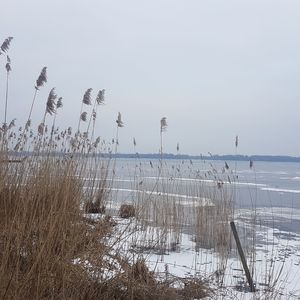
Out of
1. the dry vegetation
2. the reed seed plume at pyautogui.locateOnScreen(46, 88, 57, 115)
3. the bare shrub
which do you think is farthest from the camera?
the bare shrub

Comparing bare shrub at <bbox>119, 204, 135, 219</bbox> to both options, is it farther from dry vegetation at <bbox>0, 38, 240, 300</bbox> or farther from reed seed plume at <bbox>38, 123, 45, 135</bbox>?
reed seed plume at <bbox>38, 123, 45, 135</bbox>

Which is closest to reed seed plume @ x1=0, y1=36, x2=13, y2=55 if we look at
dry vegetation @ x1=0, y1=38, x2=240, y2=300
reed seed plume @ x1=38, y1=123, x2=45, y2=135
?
dry vegetation @ x1=0, y1=38, x2=240, y2=300

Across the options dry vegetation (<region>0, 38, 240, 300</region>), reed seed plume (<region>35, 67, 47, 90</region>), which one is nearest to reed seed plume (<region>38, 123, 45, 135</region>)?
dry vegetation (<region>0, 38, 240, 300</region>)

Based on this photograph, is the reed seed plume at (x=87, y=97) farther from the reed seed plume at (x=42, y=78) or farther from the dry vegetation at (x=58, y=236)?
the reed seed plume at (x=42, y=78)

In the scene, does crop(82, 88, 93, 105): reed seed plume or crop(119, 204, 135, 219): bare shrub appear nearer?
crop(82, 88, 93, 105): reed seed plume

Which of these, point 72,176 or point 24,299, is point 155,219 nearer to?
point 72,176

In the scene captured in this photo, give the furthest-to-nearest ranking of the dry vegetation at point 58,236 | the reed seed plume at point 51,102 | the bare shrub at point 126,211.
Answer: the bare shrub at point 126,211 < the reed seed plume at point 51,102 < the dry vegetation at point 58,236

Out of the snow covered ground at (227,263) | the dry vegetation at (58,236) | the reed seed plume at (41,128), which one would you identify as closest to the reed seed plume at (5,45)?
the dry vegetation at (58,236)

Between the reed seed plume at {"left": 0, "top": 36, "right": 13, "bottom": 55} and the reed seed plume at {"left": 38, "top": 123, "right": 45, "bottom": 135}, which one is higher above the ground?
the reed seed plume at {"left": 0, "top": 36, "right": 13, "bottom": 55}

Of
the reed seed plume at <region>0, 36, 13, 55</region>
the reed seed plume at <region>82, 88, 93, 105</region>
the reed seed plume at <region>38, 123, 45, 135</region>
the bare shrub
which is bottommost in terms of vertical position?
the bare shrub

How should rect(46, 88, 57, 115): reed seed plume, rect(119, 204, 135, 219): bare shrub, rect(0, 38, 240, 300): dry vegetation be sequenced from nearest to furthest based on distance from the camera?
rect(0, 38, 240, 300): dry vegetation < rect(46, 88, 57, 115): reed seed plume < rect(119, 204, 135, 219): bare shrub

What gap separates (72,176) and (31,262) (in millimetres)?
1247

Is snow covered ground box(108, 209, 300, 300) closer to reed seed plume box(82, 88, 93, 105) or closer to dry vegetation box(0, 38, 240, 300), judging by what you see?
dry vegetation box(0, 38, 240, 300)

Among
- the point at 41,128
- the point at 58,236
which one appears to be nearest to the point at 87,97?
the point at 41,128
